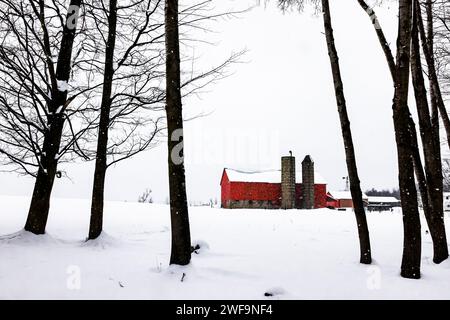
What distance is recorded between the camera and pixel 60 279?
4.58m

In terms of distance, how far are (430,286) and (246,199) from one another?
33.4m

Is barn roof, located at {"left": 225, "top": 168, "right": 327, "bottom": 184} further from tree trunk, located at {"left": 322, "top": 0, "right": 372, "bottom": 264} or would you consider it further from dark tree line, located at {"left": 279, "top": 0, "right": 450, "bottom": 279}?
tree trunk, located at {"left": 322, "top": 0, "right": 372, "bottom": 264}

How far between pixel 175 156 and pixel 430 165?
5.18 meters

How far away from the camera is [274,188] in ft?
125

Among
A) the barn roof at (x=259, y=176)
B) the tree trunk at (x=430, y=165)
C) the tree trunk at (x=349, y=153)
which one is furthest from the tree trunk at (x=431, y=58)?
the barn roof at (x=259, y=176)

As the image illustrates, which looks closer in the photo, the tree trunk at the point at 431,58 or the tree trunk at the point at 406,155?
the tree trunk at the point at 406,155

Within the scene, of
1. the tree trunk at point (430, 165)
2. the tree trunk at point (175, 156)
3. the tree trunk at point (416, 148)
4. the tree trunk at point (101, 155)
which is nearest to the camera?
the tree trunk at point (175, 156)

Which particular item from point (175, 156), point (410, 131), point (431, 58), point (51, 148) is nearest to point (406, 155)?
point (410, 131)

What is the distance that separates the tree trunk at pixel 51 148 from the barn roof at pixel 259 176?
30.7 meters

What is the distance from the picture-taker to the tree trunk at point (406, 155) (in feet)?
16.6

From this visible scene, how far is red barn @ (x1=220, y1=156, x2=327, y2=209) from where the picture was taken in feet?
117

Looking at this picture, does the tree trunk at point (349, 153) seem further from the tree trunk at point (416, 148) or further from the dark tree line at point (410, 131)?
the tree trunk at point (416, 148)
